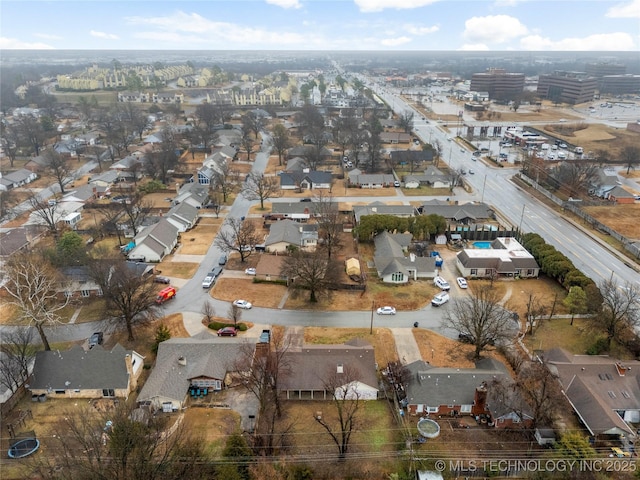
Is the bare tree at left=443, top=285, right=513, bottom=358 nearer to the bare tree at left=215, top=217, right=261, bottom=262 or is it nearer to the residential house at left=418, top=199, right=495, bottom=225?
the bare tree at left=215, top=217, right=261, bottom=262

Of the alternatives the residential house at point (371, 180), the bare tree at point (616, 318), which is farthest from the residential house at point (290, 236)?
the bare tree at point (616, 318)

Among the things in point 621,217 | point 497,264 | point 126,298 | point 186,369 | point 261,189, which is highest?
point 126,298

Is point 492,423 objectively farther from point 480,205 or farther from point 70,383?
point 480,205

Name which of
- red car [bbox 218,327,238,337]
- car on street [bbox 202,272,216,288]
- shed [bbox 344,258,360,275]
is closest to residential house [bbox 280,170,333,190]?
shed [bbox 344,258,360,275]

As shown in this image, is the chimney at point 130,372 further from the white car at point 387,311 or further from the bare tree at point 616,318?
the bare tree at point 616,318

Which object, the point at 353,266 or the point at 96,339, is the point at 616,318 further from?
the point at 96,339

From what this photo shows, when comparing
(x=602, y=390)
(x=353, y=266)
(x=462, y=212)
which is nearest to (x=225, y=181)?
(x=353, y=266)
